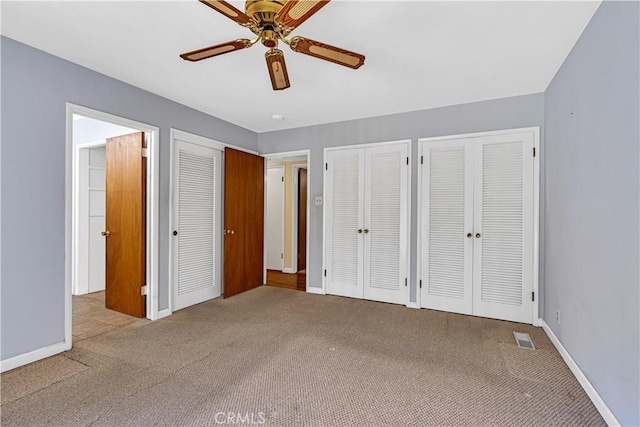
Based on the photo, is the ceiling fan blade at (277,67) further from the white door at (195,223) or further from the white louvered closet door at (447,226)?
the white louvered closet door at (447,226)

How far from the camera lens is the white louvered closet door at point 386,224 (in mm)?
3896

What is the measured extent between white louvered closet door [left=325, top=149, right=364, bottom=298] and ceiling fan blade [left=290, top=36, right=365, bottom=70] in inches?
87.7

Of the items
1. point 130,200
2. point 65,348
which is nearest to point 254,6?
point 130,200

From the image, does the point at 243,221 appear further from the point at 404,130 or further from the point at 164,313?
the point at 404,130

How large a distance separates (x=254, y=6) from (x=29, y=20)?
173cm

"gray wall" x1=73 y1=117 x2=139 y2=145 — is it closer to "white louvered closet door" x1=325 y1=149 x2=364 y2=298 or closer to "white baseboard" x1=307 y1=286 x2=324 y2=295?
"white louvered closet door" x1=325 y1=149 x2=364 y2=298

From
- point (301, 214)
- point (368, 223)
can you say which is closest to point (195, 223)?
point (368, 223)

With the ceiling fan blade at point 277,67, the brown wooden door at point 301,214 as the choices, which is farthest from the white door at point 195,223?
the brown wooden door at point 301,214

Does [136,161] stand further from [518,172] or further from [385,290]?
[518,172]

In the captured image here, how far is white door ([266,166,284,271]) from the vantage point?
6.23 meters

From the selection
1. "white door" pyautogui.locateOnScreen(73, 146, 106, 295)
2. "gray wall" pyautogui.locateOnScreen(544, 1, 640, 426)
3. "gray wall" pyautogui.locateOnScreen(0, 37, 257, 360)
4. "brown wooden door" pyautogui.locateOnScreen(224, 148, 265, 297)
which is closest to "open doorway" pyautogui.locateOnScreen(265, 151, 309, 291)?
"brown wooden door" pyautogui.locateOnScreen(224, 148, 265, 297)

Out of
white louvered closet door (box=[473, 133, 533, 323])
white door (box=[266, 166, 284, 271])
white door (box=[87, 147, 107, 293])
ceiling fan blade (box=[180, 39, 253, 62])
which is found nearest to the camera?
ceiling fan blade (box=[180, 39, 253, 62])

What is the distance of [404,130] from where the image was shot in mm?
3912

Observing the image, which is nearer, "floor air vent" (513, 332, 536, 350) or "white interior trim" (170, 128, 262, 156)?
"floor air vent" (513, 332, 536, 350)
